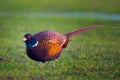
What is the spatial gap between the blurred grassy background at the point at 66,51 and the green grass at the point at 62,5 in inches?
3.0

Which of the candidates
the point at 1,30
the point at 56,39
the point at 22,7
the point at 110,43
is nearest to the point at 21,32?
the point at 1,30

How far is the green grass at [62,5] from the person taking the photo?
18.4 meters

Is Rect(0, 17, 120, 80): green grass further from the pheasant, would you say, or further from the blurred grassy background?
the pheasant

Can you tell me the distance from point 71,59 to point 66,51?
3.29 feet

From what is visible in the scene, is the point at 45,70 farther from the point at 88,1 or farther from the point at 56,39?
the point at 88,1

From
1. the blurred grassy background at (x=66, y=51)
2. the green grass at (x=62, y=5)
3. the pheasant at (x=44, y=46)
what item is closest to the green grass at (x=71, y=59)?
the blurred grassy background at (x=66, y=51)

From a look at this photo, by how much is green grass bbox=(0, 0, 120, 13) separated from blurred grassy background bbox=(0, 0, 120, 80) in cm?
8

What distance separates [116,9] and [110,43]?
24.6 feet

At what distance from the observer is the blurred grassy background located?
771cm

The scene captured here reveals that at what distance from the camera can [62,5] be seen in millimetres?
19281

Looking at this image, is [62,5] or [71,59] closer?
[71,59]

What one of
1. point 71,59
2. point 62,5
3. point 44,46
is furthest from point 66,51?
point 62,5

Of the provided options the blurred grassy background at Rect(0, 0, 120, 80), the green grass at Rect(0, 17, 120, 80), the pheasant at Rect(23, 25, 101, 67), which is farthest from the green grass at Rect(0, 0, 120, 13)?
the pheasant at Rect(23, 25, 101, 67)

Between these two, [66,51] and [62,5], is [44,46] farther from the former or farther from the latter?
[62,5]
